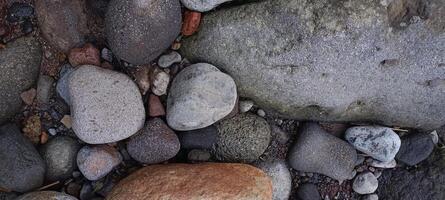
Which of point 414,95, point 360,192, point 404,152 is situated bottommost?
point 360,192

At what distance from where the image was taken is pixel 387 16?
2510 mm

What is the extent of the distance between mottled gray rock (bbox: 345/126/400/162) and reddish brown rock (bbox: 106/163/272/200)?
641 millimetres

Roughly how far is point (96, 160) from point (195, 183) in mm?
557

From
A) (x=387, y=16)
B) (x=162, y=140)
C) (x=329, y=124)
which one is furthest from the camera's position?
(x=329, y=124)

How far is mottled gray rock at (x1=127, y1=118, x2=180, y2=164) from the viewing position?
270cm

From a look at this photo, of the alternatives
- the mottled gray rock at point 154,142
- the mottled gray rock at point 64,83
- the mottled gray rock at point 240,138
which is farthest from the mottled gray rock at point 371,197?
the mottled gray rock at point 64,83

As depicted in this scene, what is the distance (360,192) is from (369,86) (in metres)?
0.73

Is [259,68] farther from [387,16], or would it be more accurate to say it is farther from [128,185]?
[128,185]

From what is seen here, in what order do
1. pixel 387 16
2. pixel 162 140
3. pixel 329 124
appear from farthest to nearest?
pixel 329 124
pixel 162 140
pixel 387 16

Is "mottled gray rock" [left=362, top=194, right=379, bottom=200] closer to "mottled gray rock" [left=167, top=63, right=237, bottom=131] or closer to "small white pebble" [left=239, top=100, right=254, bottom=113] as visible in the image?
"small white pebble" [left=239, top=100, right=254, bottom=113]

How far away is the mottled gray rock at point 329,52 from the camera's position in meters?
2.52

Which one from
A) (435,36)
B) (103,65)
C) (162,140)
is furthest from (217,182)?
(435,36)

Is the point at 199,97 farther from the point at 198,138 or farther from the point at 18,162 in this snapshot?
the point at 18,162

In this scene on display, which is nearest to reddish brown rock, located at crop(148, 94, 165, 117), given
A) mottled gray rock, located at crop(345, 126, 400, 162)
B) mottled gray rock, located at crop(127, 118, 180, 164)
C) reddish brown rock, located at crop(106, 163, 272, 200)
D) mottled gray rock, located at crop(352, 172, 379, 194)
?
mottled gray rock, located at crop(127, 118, 180, 164)
